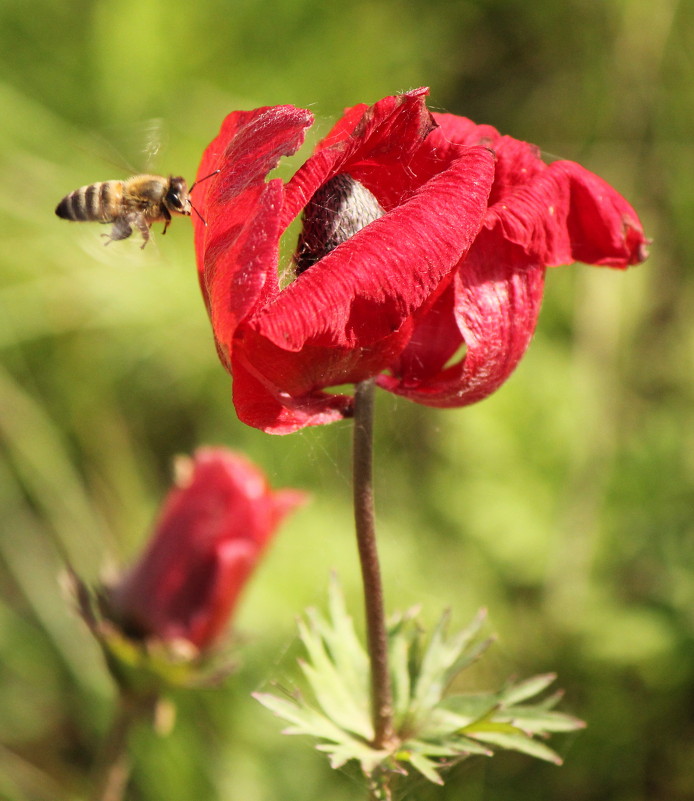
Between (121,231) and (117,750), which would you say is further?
(117,750)

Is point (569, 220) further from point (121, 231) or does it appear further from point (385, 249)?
point (121, 231)

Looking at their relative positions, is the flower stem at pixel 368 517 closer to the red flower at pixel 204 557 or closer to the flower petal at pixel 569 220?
the flower petal at pixel 569 220

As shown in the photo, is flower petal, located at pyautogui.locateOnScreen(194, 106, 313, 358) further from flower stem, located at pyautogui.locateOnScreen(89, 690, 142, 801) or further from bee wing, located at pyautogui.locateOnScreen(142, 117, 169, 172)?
flower stem, located at pyautogui.locateOnScreen(89, 690, 142, 801)

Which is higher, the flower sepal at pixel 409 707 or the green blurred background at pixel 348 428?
the green blurred background at pixel 348 428

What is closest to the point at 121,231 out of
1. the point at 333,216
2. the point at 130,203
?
the point at 130,203

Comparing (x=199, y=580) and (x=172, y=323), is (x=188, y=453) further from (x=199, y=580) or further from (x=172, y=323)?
(x=199, y=580)

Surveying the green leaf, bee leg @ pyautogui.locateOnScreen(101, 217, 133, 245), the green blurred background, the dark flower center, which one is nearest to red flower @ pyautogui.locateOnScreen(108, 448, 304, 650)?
the green blurred background

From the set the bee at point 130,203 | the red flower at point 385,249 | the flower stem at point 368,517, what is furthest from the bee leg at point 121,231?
the flower stem at point 368,517
